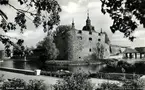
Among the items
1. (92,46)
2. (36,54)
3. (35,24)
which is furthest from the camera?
(36,54)

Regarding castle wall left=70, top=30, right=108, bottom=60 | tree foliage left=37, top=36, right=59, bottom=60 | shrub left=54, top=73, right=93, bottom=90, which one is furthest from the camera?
castle wall left=70, top=30, right=108, bottom=60

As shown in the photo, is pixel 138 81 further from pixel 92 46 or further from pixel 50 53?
pixel 92 46

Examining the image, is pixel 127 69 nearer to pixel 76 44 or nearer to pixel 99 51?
pixel 76 44

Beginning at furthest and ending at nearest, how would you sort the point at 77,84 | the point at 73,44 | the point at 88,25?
the point at 88,25
the point at 73,44
the point at 77,84

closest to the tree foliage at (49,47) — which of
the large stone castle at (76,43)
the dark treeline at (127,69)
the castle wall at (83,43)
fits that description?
the large stone castle at (76,43)

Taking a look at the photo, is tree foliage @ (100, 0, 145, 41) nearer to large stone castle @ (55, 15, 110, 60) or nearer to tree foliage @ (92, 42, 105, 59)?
large stone castle @ (55, 15, 110, 60)

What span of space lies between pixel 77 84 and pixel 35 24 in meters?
3.45

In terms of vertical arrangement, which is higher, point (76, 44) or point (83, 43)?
point (83, 43)

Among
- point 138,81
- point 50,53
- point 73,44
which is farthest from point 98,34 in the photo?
point 138,81

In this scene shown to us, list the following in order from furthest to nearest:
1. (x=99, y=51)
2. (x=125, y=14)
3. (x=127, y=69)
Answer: (x=99, y=51) < (x=127, y=69) < (x=125, y=14)

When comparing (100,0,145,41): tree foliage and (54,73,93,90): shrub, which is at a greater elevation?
(100,0,145,41): tree foliage

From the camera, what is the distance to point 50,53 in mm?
49656

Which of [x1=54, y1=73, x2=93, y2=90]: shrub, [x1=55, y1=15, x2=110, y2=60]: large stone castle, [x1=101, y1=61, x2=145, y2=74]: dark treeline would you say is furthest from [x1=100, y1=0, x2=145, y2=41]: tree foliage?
[x1=55, y1=15, x2=110, y2=60]: large stone castle

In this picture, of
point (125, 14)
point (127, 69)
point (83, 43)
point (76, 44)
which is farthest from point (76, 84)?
point (83, 43)
